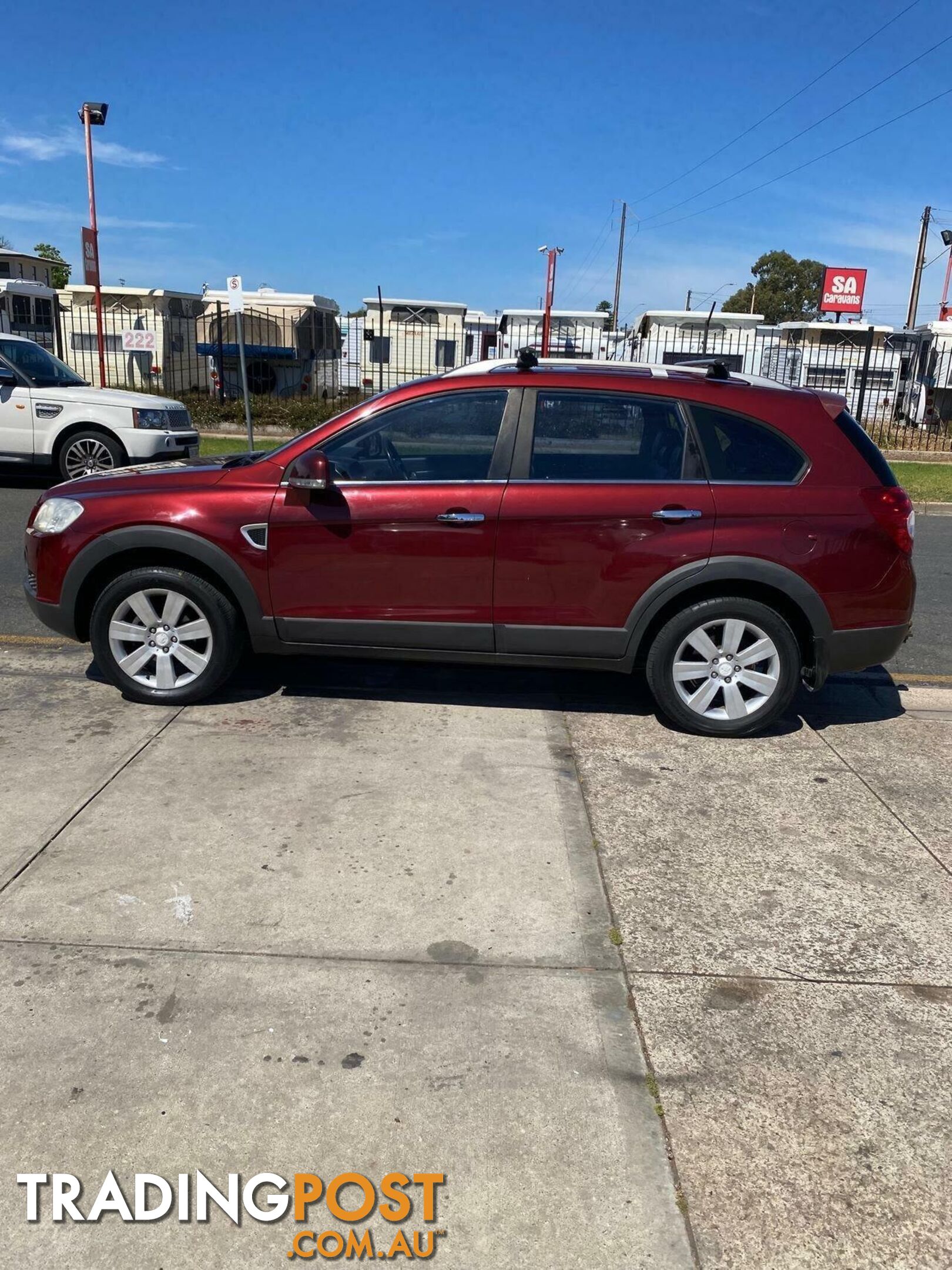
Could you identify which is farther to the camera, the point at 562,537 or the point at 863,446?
the point at 863,446

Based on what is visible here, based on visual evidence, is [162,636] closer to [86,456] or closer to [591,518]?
[591,518]

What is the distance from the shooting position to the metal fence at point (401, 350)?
2423 cm

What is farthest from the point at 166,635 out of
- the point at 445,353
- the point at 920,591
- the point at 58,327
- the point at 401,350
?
the point at 401,350

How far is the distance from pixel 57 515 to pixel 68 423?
301 inches

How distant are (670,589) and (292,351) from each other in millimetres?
23342

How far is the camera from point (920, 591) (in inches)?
342

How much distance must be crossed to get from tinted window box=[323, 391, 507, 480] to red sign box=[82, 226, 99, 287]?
1431 centimetres

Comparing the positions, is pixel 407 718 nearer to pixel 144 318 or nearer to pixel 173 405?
pixel 173 405

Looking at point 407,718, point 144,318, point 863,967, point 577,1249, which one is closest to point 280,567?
point 407,718

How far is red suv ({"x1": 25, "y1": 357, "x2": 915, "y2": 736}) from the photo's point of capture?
4.71 metres

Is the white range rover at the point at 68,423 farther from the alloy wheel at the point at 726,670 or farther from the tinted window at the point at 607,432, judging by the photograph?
the alloy wheel at the point at 726,670

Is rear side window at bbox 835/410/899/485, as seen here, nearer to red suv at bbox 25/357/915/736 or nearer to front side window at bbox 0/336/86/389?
red suv at bbox 25/357/915/736

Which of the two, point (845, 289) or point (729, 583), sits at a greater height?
point (845, 289)

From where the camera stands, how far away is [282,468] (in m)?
4.88
